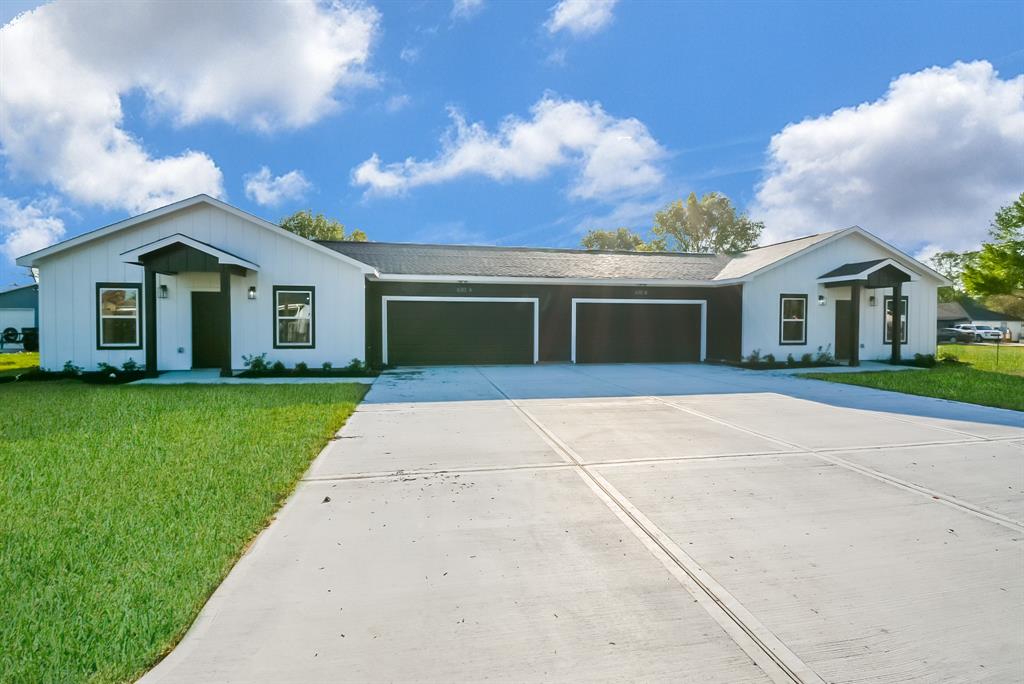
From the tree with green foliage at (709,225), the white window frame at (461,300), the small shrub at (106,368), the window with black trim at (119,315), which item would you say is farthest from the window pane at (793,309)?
the tree with green foliage at (709,225)

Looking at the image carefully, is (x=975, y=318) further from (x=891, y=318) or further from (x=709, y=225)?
(x=891, y=318)

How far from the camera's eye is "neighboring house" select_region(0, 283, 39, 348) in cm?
3033

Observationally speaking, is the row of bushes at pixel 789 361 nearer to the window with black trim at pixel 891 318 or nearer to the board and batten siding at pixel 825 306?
the board and batten siding at pixel 825 306

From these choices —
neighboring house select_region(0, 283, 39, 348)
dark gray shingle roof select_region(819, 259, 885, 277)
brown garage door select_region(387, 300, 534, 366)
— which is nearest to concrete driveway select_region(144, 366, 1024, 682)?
brown garage door select_region(387, 300, 534, 366)

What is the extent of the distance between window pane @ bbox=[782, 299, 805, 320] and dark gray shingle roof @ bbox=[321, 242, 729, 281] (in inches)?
93.5

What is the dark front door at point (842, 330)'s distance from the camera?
53.0 feet

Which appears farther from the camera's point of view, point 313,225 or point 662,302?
point 313,225

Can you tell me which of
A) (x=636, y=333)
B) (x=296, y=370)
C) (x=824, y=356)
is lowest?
(x=296, y=370)

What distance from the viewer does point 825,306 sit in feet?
52.4

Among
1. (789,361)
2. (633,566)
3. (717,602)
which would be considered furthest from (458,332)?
(717,602)

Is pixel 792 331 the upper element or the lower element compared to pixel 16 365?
upper

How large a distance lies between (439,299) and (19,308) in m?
30.5

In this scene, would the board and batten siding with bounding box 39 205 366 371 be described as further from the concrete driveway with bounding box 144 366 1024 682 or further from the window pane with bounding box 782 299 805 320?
the window pane with bounding box 782 299 805 320

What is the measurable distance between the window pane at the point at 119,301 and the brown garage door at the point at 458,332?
5865mm
